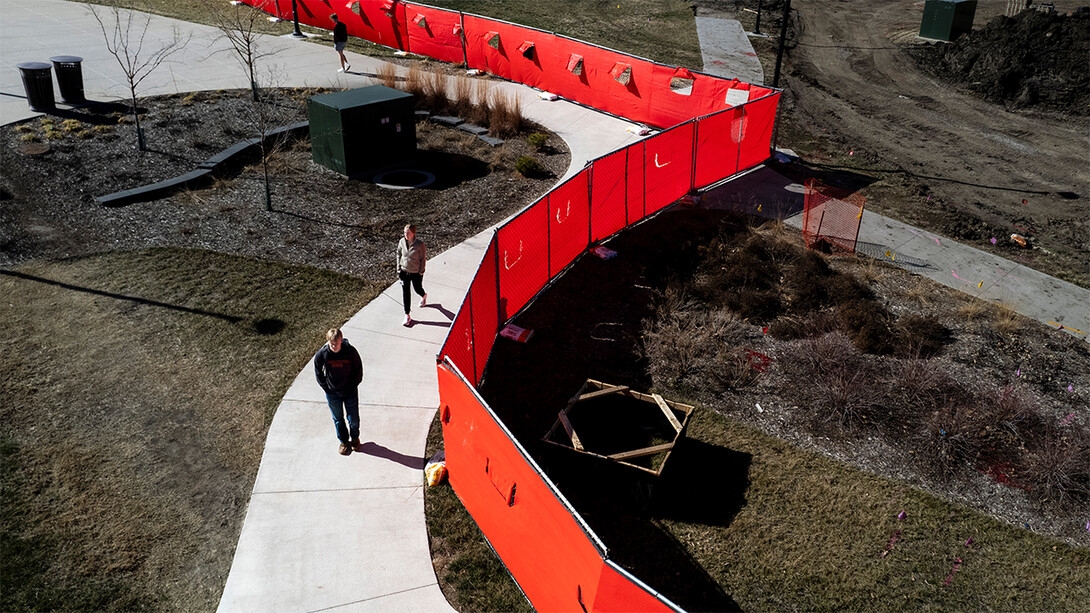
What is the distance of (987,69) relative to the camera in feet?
86.0

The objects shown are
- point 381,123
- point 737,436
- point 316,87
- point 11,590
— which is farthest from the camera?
point 316,87

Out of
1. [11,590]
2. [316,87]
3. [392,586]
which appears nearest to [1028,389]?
[392,586]

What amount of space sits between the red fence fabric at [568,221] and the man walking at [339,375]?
4604mm

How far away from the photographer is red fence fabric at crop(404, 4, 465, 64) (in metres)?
25.7

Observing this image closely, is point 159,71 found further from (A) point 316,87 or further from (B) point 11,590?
(B) point 11,590

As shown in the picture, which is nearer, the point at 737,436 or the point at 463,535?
the point at 463,535

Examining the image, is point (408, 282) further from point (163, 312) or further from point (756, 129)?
point (756, 129)

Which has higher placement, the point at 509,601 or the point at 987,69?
the point at 987,69

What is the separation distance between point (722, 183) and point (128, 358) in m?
12.3

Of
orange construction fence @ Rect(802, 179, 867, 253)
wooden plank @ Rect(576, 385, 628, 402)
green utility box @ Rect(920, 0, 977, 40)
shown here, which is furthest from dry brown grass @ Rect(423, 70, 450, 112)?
green utility box @ Rect(920, 0, 977, 40)

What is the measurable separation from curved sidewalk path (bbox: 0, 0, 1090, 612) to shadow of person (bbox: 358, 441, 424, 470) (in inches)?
0.7

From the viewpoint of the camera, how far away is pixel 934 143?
21344mm

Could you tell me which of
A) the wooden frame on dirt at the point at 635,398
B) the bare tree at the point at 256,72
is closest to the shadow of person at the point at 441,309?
the wooden frame on dirt at the point at 635,398

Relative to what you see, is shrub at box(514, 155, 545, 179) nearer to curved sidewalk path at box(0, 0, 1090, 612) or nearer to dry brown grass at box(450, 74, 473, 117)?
curved sidewalk path at box(0, 0, 1090, 612)
